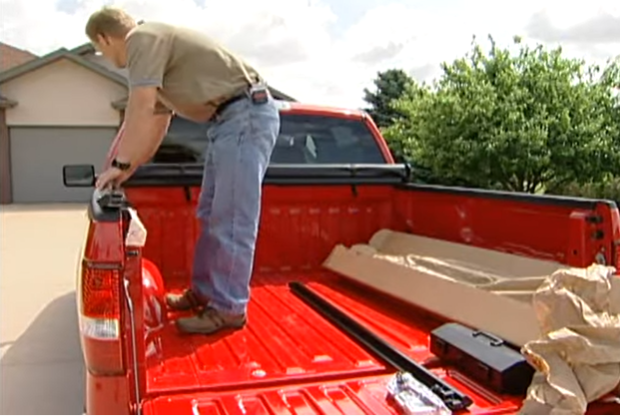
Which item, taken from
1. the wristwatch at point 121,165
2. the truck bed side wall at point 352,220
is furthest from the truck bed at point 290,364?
the wristwatch at point 121,165

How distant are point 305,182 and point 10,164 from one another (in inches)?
795

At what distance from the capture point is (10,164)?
22109mm

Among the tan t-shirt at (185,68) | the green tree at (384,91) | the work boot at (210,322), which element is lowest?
the work boot at (210,322)

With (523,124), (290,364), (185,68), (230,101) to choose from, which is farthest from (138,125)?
(523,124)

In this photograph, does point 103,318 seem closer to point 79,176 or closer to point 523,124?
point 79,176

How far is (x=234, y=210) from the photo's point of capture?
3.27 m

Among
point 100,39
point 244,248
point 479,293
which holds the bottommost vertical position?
point 479,293

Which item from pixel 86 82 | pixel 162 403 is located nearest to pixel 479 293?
pixel 162 403

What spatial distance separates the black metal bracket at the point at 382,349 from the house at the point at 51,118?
19974 millimetres

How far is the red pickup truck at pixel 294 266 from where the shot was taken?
7.04ft

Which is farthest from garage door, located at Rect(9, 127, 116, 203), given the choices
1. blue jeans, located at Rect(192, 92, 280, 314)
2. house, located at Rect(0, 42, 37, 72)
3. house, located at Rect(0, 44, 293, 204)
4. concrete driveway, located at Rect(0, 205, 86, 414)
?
blue jeans, located at Rect(192, 92, 280, 314)

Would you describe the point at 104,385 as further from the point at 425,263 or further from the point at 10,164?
the point at 10,164

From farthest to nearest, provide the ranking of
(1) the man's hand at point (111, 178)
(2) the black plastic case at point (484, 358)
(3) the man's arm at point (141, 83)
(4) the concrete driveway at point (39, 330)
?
1. (4) the concrete driveway at point (39, 330)
2. (3) the man's arm at point (141, 83)
3. (1) the man's hand at point (111, 178)
4. (2) the black plastic case at point (484, 358)

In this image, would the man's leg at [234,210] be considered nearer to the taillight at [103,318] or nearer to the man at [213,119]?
the man at [213,119]
